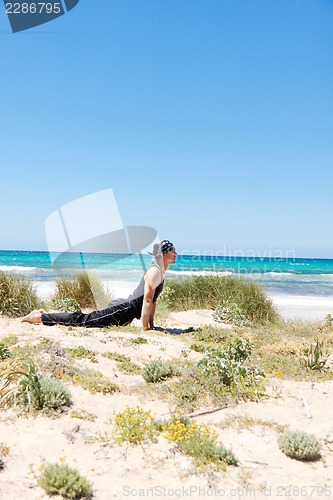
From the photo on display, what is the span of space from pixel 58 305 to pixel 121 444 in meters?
6.66

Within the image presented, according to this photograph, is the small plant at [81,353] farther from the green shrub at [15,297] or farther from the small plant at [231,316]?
the small plant at [231,316]

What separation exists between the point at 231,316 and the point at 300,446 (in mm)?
6893

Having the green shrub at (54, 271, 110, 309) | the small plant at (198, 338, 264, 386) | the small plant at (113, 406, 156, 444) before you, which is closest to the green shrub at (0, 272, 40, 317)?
the green shrub at (54, 271, 110, 309)

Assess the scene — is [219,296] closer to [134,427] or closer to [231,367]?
[231,367]

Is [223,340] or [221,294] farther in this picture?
[221,294]

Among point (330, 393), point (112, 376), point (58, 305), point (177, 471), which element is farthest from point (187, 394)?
point (58, 305)

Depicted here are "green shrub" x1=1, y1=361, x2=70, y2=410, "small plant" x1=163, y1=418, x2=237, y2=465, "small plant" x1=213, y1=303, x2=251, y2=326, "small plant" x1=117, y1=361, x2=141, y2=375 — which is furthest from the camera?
"small plant" x1=213, y1=303, x2=251, y2=326

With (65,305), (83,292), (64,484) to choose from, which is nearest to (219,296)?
(83,292)

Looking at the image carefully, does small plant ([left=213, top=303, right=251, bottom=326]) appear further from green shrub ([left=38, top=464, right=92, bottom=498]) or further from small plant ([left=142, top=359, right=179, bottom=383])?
green shrub ([left=38, top=464, right=92, bottom=498])

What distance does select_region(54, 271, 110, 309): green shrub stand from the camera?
450 inches

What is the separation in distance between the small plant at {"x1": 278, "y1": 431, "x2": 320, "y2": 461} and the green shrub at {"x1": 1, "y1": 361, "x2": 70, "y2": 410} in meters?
2.23

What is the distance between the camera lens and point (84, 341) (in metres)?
6.78

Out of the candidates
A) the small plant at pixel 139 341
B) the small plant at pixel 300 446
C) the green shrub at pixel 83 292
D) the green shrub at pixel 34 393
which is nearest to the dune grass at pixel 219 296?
the green shrub at pixel 83 292

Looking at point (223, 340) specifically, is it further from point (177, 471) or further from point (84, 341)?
point (177, 471)
